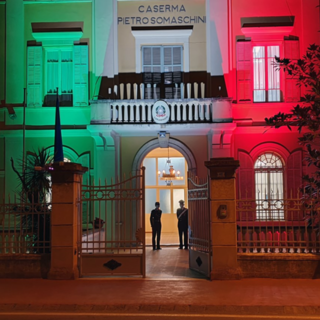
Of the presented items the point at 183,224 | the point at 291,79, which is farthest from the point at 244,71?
the point at 183,224

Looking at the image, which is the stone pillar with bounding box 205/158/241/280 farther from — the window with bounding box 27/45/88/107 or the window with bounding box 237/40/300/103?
the window with bounding box 27/45/88/107

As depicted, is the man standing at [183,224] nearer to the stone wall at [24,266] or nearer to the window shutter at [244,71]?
the window shutter at [244,71]

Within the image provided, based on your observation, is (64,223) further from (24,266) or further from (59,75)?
(59,75)

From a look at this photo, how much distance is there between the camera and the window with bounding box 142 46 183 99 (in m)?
19.4

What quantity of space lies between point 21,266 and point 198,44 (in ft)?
36.5

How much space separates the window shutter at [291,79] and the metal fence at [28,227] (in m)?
10.3

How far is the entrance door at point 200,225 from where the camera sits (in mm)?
12031

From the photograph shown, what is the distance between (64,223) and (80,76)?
8783 millimetres

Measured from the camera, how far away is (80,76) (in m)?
19.4

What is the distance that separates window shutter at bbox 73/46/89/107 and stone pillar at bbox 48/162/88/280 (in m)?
7.66

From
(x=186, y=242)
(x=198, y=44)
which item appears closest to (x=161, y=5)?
(x=198, y=44)

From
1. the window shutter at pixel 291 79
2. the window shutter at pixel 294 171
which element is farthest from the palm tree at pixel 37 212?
the window shutter at pixel 291 79

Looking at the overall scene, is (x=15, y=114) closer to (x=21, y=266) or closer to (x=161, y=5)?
(x=161, y=5)

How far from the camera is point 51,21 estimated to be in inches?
776
